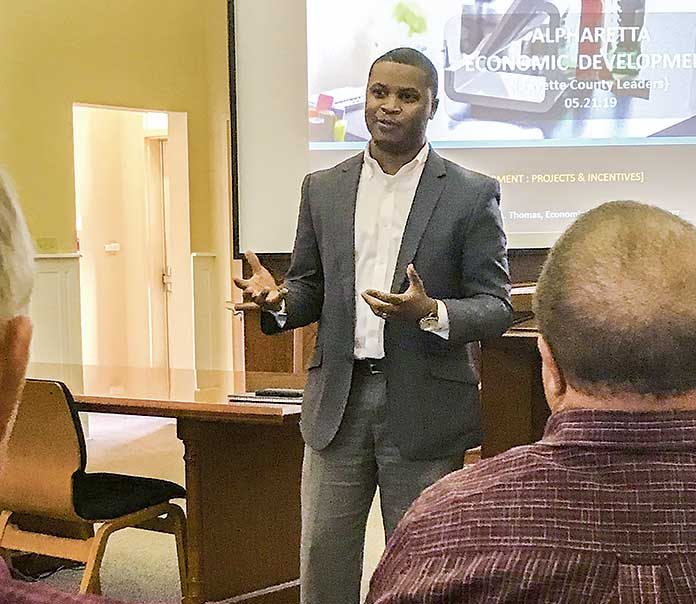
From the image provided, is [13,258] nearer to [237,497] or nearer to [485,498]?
[485,498]

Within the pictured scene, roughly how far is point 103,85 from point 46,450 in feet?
12.6

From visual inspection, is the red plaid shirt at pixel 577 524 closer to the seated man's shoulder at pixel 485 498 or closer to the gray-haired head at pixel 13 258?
the seated man's shoulder at pixel 485 498

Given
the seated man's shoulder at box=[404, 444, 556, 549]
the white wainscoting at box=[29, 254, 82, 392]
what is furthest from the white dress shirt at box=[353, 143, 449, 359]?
the white wainscoting at box=[29, 254, 82, 392]

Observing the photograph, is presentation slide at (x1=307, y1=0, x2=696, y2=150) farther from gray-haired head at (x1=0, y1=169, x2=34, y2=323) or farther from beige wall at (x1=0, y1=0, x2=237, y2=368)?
gray-haired head at (x1=0, y1=169, x2=34, y2=323)

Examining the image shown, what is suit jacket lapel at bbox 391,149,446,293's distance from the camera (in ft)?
7.04

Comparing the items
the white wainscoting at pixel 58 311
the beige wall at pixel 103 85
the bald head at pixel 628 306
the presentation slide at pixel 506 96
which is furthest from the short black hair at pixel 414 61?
the white wainscoting at pixel 58 311

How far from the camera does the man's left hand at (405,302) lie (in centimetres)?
193

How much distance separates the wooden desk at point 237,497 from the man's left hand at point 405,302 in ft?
2.94

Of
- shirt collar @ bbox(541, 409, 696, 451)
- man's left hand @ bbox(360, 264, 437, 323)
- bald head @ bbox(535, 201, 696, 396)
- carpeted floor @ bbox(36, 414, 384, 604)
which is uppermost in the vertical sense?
bald head @ bbox(535, 201, 696, 396)

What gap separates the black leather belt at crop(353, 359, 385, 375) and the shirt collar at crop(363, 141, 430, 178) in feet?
1.30

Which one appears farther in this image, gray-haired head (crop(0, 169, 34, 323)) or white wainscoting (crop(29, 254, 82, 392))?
white wainscoting (crop(29, 254, 82, 392))

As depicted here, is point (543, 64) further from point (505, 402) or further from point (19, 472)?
point (19, 472)

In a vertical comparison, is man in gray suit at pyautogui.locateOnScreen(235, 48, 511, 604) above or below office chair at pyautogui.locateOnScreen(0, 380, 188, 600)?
above

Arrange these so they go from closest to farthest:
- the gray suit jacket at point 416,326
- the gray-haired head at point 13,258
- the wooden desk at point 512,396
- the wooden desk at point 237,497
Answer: the gray-haired head at point 13,258 → the gray suit jacket at point 416,326 → the wooden desk at point 237,497 → the wooden desk at point 512,396
